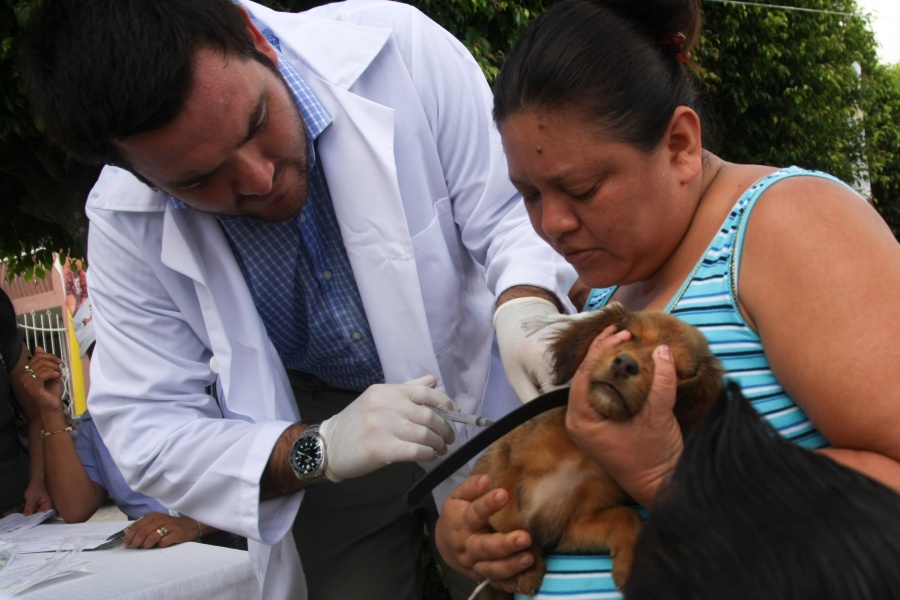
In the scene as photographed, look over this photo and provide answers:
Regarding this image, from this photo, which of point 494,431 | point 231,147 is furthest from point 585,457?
point 231,147

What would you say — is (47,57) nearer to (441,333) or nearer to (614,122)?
(441,333)

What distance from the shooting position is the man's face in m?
2.05

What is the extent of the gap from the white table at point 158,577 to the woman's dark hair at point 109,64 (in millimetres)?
1152

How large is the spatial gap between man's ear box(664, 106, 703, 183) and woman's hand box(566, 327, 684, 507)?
444 millimetres

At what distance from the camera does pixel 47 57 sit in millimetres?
2014

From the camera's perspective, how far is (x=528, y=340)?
1.80m

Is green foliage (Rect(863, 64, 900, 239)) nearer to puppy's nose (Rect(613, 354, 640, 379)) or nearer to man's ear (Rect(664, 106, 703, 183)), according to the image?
man's ear (Rect(664, 106, 703, 183))

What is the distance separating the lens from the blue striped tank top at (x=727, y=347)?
128 centimetres

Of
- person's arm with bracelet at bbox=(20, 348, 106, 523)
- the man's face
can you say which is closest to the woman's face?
the man's face

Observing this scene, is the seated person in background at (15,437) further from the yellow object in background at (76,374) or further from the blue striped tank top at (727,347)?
the yellow object in background at (76,374)

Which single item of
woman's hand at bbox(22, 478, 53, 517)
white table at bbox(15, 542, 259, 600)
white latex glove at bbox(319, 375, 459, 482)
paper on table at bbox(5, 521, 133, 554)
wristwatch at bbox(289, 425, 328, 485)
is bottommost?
woman's hand at bbox(22, 478, 53, 517)

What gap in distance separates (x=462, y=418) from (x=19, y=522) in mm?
2519

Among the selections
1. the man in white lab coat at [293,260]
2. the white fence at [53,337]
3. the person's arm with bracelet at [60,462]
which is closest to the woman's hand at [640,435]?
the man in white lab coat at [293,260]

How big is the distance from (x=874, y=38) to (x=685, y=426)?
13.4 metres
